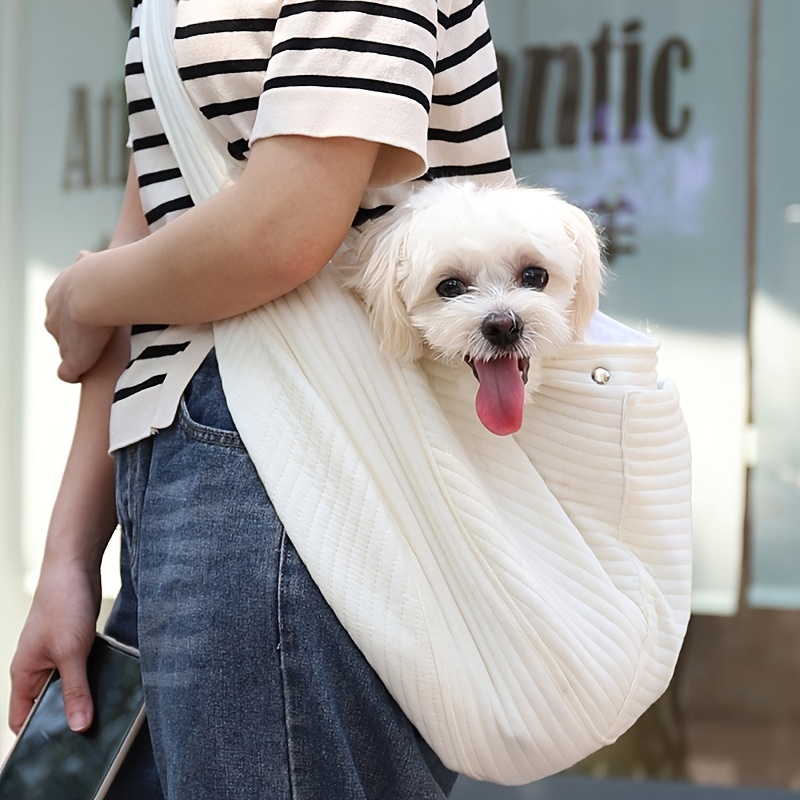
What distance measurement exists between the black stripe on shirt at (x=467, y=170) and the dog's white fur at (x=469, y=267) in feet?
0.09

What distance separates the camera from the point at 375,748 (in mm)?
710

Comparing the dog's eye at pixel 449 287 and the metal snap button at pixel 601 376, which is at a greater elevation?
the dog's eye at pixel 449 287

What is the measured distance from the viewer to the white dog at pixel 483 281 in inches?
29.3

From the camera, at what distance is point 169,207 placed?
0.81 metres

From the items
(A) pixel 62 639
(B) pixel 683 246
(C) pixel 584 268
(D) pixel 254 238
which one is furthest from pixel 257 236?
(B) pixel 683 246

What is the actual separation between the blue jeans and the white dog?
0.16m

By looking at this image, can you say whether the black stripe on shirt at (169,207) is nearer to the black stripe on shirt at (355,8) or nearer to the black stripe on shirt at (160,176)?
the black stripe on shirt at (160,176)

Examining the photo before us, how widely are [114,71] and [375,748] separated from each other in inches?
108

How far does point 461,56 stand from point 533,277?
0.19 metres

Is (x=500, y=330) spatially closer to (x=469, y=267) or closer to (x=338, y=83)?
(x=469, y=267)

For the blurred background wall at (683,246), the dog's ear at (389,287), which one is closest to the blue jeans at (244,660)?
the dog's ear at (389,287)

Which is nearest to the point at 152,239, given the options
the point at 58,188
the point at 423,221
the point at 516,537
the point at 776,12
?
the point at 423,221

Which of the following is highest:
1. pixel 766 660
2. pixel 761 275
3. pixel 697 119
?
pixel 697 119

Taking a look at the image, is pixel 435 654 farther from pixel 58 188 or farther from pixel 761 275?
pixel 58 188
